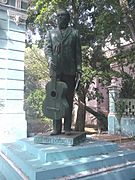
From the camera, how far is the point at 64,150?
430 cm

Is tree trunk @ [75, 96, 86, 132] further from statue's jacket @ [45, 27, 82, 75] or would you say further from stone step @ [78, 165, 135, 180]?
stone step @ [78, 165, 135, 180]

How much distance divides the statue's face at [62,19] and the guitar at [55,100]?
0.89 meters

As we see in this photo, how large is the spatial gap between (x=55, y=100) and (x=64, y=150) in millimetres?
963

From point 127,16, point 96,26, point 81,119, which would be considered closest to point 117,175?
point 127,16

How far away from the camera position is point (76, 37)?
513 centimetres

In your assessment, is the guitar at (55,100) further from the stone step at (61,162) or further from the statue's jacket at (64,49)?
the stone step at (61,162)

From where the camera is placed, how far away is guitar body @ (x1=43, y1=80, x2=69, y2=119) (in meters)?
4.84

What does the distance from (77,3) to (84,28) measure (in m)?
1.10

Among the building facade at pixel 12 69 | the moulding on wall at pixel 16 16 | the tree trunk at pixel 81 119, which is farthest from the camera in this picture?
the tree trunk at pixel 81 119

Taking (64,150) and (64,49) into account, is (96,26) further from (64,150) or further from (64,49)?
(64,150)

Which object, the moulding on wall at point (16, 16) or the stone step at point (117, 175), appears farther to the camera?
the moulding on wall at point (16, 16)

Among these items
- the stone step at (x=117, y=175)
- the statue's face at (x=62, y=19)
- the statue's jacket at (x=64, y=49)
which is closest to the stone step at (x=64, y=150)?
the stone step at (x=117, y=175)

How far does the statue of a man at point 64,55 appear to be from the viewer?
500cm

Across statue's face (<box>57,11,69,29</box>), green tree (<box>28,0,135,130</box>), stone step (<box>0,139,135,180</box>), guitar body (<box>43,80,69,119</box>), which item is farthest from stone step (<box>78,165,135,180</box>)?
green tree (<box>28,0,135,130</box>)
